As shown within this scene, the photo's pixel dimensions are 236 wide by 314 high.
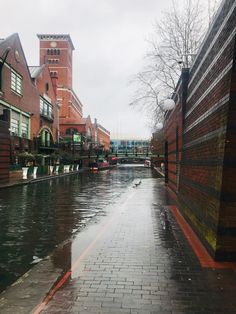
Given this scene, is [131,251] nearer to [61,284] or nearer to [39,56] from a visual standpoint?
[61,284]

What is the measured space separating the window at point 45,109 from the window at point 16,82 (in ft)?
34.3

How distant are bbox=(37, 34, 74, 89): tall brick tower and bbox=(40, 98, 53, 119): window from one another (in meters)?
46.6

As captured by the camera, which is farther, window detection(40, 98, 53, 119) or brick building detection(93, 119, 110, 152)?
brick building detection(93, 119, 110, 152)

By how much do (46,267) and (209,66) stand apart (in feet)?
17.4

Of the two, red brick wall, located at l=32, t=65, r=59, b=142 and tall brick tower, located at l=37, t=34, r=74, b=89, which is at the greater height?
tall brick tower, located at l=37, t=34, r=74, b=89

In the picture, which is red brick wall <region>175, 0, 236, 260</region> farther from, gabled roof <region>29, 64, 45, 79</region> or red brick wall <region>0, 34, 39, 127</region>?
gabled roof <region>29, 64, 45, 79</region>

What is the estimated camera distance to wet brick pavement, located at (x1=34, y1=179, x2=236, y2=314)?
4684 millimetres

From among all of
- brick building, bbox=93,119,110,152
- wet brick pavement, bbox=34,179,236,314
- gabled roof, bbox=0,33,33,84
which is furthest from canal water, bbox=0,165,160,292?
brick building, bbox=93,119,110,152

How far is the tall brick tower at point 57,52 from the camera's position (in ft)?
364

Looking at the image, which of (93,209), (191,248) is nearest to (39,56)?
(93,209)

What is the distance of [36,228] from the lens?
1109 cm

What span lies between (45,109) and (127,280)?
58.3 meters

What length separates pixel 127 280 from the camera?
5723 millimetres

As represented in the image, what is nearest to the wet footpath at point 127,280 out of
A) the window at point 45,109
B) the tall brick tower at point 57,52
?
the window at point 45,109
